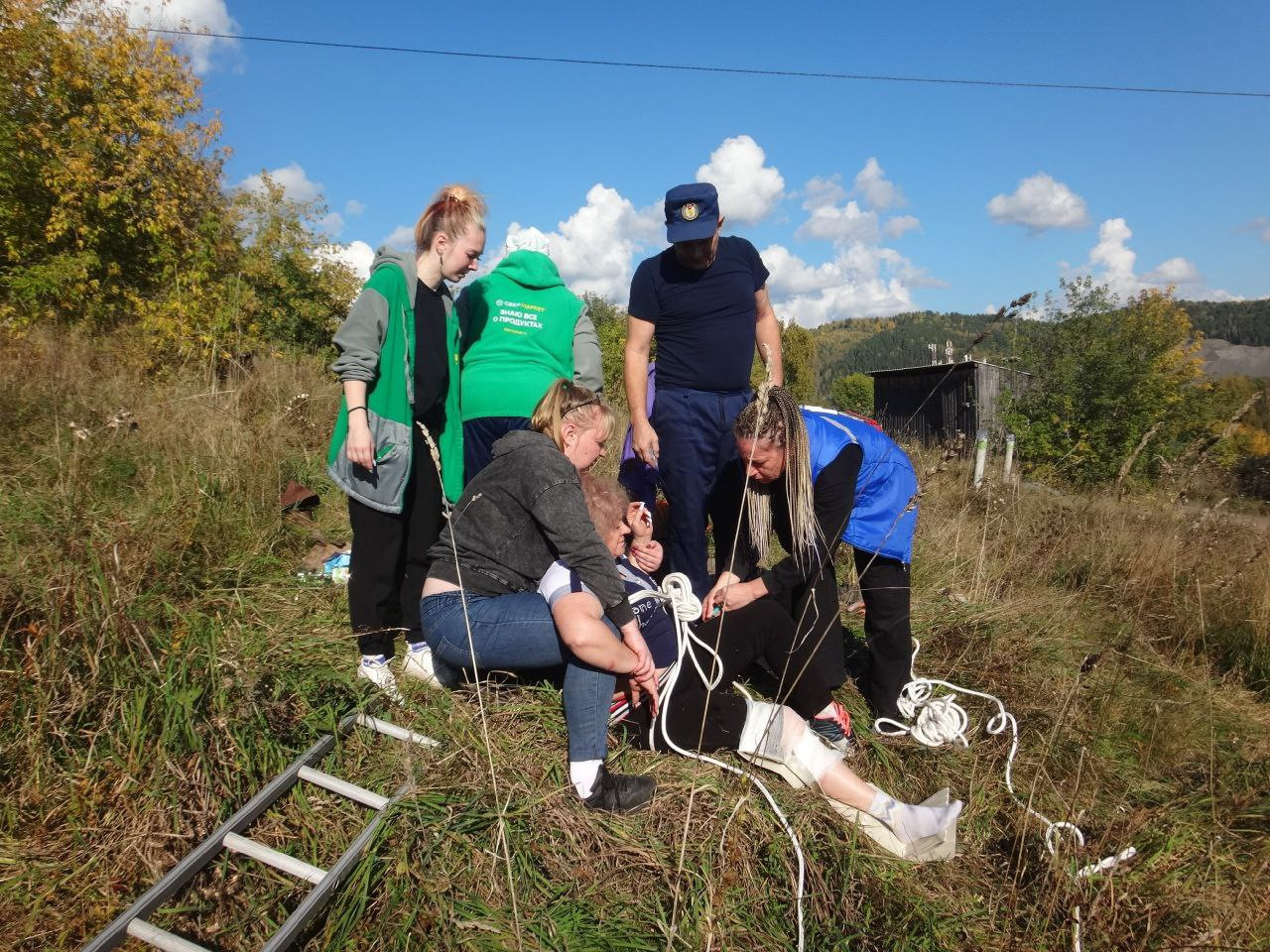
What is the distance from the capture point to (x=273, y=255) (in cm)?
1226

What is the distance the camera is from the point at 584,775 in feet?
6.38

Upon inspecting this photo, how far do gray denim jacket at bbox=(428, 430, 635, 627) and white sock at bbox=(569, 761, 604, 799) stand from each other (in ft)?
1.37

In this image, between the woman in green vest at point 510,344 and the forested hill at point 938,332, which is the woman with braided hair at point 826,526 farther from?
the forested hill at point 938,332

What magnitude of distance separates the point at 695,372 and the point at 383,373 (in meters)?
1.33

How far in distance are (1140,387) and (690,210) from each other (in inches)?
981

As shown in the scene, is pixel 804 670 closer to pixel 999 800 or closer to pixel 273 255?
pixel 999 800

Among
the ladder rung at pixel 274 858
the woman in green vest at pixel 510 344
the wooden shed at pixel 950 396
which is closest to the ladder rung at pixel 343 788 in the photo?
the ladder rung at pixel 274 858

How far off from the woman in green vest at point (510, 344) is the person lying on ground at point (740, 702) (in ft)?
2.50

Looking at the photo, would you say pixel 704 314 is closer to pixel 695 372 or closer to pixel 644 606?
pixel 695 372

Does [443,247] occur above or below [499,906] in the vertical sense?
above

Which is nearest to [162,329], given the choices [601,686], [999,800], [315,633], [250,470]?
[250,470]

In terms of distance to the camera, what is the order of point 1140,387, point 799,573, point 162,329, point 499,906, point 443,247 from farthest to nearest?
point 1140,387 < point 162,329 < point 443,247 < point 799,573 < point 499,906

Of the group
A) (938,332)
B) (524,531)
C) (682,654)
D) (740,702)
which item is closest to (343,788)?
(524,531)

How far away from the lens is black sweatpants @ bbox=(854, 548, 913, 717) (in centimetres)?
261
